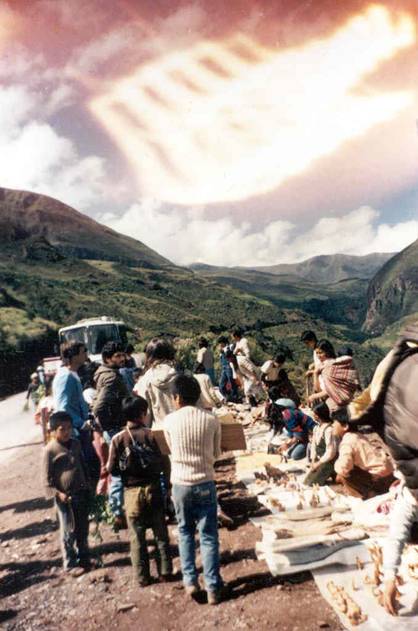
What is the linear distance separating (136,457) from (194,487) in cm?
68

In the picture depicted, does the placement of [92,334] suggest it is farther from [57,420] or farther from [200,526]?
[200,526]

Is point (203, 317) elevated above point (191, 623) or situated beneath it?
elevated above

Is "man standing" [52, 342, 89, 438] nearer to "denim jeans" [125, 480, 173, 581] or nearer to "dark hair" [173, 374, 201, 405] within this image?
"denim jeans" [125, 480, 173, 581]

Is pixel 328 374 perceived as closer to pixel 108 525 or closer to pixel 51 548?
pixel 108 525

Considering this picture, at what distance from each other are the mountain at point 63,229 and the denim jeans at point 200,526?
392 feet

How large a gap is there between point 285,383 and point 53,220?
16010 cm

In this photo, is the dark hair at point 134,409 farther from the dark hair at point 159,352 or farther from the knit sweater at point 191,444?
the dark hair at point 159,352

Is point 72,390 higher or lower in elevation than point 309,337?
lower

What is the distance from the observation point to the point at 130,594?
13.1 feet

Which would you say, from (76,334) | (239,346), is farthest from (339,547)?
(76,334)

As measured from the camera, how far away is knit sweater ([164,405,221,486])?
3.58 meters

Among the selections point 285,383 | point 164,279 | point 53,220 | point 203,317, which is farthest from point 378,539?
point 53,220

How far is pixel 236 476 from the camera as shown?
22.3ft

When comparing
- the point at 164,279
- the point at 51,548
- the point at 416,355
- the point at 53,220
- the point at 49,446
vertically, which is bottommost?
the point at 51,548
